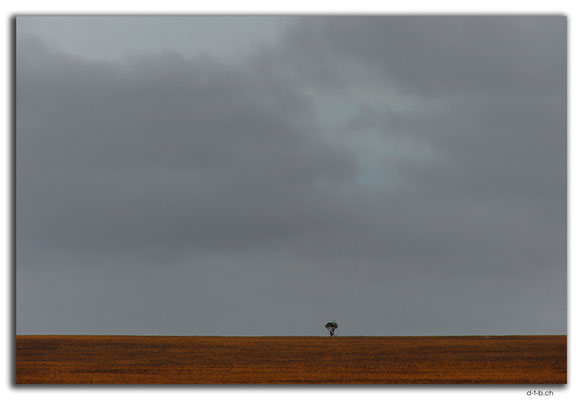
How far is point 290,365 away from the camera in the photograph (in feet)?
147

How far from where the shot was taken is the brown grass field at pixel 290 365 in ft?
121

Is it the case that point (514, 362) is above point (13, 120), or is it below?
below

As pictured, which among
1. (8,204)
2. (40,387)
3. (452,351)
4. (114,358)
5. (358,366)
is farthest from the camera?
(452,351)

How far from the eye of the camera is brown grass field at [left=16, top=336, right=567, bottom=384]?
36.8 meters

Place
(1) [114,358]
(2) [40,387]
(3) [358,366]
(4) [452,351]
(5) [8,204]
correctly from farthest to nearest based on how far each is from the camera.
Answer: (4) [452,351] → (1) [114,358] → (3) [358,366] → (2) [40,387] → (5) [8,204]

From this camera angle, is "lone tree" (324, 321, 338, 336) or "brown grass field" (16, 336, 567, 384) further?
"lone tree" (324, 321, 338, 336)

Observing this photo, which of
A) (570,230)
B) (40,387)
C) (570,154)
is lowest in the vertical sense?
(40,387)

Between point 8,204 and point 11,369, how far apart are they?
5748 mm

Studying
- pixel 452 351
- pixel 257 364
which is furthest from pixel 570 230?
pixel 452 351

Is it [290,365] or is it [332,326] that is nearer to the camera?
[290,365]

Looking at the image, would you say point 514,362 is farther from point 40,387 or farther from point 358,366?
point 40,387

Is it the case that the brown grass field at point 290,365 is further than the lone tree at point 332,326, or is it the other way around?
the lone tree at point 332,326
